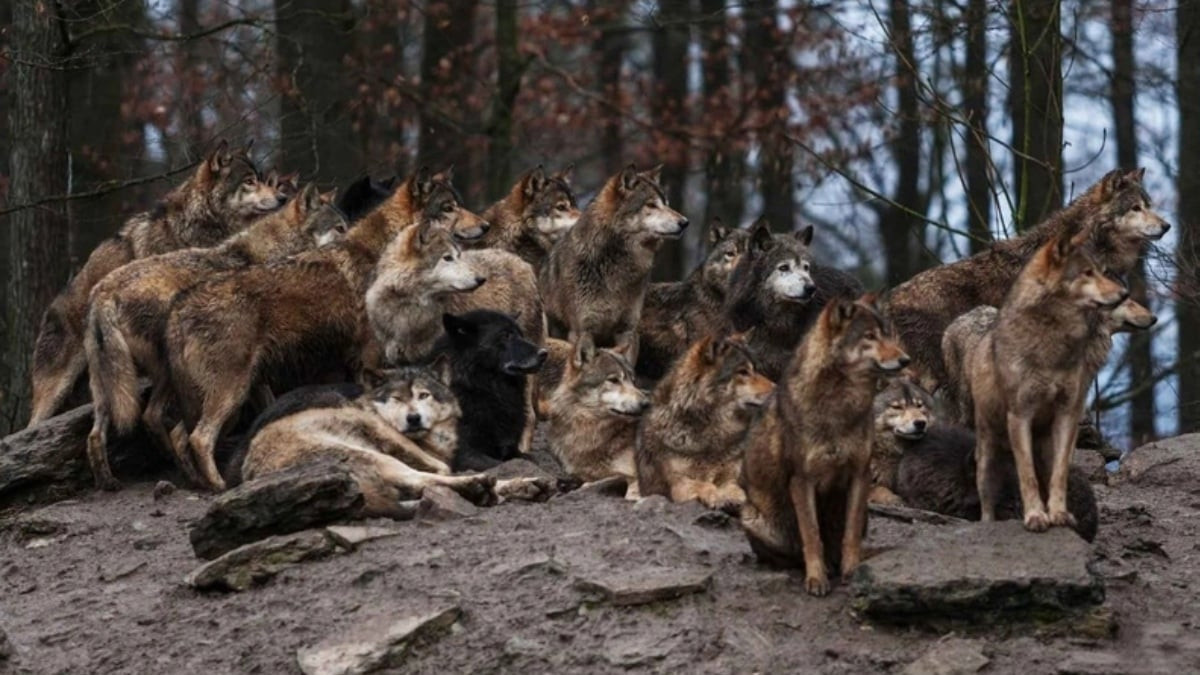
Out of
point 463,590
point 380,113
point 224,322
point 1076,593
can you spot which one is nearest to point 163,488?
point 224,322

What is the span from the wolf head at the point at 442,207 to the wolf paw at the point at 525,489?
3354 millimetres

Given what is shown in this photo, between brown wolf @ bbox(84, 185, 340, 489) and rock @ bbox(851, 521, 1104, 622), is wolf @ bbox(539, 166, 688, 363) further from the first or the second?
rock @ bbox(851, 521, 1104, 622)

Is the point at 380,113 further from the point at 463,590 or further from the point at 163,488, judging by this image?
the point at 463,590

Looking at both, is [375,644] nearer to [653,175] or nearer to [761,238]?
[761,238]

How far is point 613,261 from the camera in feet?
47.5

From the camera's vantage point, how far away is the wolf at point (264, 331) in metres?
12.3

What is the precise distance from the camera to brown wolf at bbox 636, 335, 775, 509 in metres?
10.8

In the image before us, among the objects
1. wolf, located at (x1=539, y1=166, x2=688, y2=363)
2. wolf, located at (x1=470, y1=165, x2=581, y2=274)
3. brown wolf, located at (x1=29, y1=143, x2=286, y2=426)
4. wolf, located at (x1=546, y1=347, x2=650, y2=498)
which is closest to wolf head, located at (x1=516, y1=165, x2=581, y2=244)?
wolf, located at (x1=470, y1=165, x2=581, y2=274)

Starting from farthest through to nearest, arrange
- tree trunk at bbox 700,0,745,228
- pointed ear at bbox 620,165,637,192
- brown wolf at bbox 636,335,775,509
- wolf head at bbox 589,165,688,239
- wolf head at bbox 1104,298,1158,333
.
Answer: tree trunk at bbox 700,0,745,228 < pointed ear at bbox 620,165,637,192 < wolf head at bbox 589,165,688,239 < wolf head at bbox 1104,298,1158,333 < brown wolf at bbox 636,335,775,509

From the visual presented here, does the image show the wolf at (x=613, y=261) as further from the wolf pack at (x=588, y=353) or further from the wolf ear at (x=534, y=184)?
the wolf ear at (x=534, y=184)

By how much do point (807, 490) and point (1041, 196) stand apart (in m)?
12.2

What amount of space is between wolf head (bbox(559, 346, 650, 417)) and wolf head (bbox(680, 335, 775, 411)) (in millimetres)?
644

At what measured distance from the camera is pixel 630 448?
1188 cm

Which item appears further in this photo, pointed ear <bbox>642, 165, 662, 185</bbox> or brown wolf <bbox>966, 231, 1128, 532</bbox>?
pointed ear <bbox>642, 165, 662, 185</bbox>
